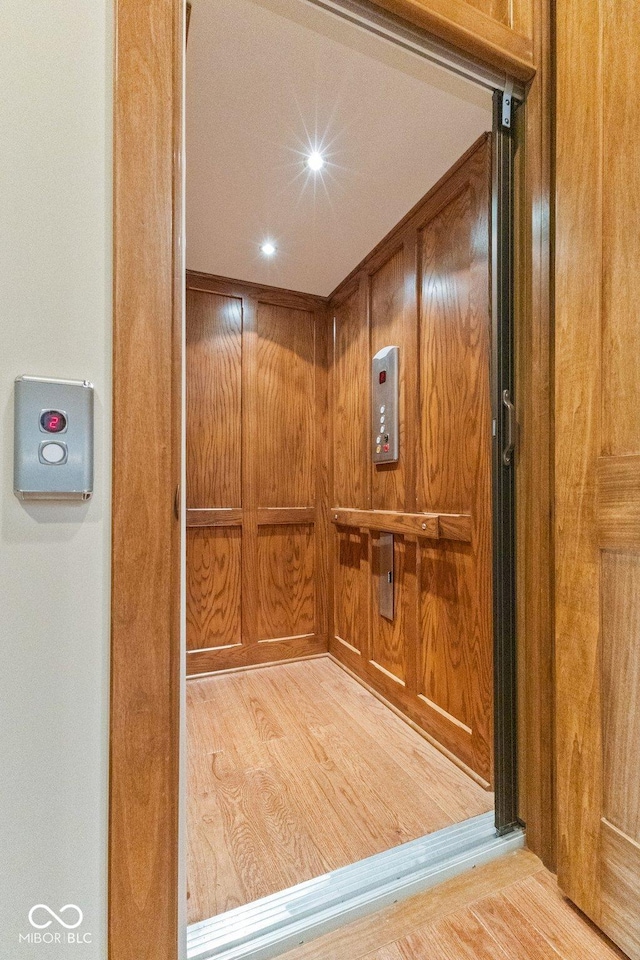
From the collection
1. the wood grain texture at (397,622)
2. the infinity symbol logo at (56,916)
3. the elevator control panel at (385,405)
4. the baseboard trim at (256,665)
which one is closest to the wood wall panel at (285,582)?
the baseboard trim at (256,665)

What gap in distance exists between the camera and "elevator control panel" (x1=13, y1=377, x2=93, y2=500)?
61 centimetres

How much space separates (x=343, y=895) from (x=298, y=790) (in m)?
0.59

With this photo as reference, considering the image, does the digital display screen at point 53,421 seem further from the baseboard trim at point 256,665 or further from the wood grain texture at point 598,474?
the baseboard trim at point 256,665

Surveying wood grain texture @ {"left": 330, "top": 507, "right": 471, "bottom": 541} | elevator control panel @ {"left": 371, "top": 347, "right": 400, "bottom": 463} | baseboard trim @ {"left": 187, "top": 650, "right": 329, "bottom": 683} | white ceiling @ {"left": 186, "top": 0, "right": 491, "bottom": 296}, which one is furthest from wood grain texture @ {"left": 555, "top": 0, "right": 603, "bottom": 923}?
baseboard trim @ {"left": 187, "top": 650, "right": 329, "bottom": 683}

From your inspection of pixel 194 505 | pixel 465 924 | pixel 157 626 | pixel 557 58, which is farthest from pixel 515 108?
pixel 194 505

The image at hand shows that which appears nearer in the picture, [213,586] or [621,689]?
[621,689]

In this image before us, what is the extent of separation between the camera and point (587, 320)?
3.05ft

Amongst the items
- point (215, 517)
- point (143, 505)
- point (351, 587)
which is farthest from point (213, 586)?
point (143, 505)

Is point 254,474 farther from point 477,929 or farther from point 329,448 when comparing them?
point 477,929

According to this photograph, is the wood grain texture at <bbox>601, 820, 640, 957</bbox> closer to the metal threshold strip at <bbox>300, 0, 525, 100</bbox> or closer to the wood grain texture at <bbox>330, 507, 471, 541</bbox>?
the wood grain texture at <bbox>330, 507, 471, 541</bbox>

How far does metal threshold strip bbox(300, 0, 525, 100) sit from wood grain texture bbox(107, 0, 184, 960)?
1.46ft

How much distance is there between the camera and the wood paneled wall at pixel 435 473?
5.11 feet

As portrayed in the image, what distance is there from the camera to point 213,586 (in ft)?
8.38

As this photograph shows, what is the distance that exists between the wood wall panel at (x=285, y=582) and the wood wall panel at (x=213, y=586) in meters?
0.15
